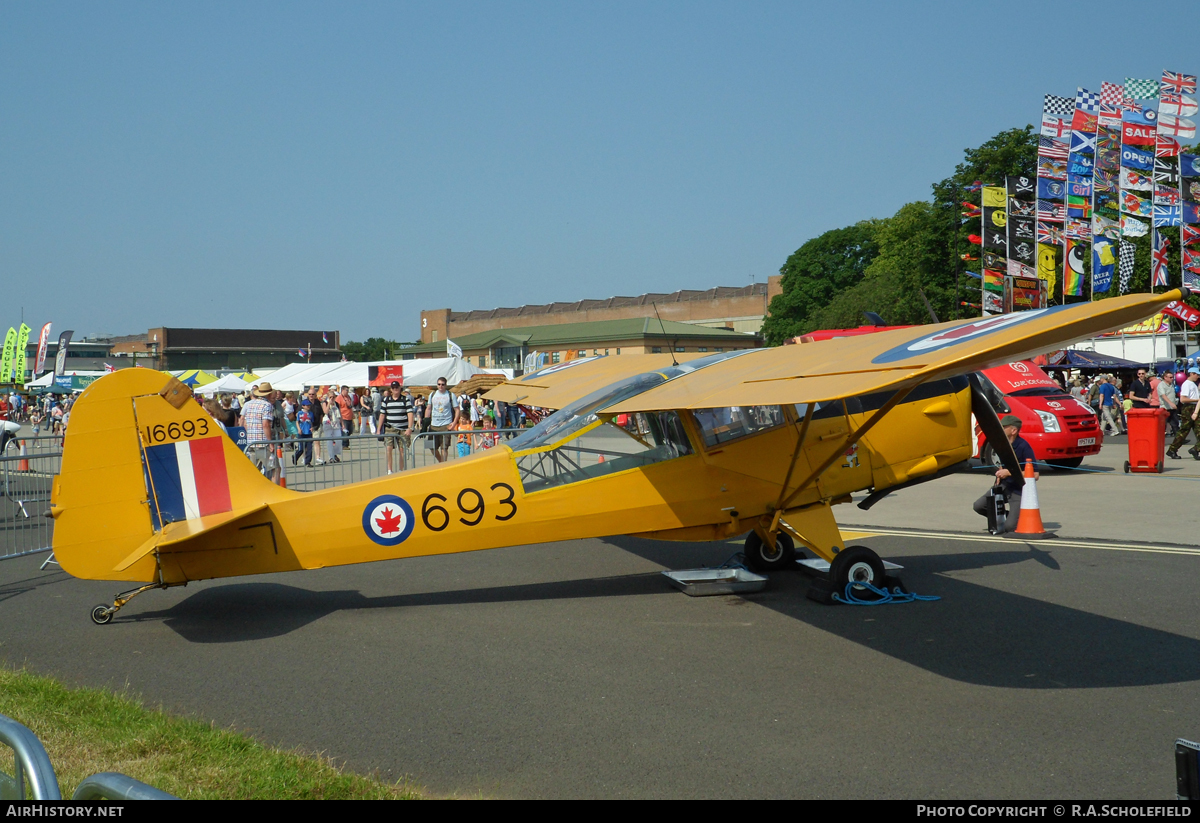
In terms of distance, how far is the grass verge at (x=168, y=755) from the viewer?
4.02 meters

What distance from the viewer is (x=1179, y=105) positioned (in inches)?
1212

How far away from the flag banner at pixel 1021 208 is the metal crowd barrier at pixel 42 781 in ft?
110

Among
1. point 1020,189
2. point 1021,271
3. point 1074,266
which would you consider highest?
point 1020,189

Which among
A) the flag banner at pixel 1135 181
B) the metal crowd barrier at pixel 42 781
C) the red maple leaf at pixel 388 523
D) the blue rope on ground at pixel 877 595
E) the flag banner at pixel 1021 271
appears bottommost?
the blue rope on ground at pixel 877 595

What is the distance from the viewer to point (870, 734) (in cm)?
472

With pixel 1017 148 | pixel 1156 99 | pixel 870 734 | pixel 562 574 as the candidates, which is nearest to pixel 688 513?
pixel 562 574

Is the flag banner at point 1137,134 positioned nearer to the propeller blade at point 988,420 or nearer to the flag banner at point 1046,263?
the flag banner at point 1046,263

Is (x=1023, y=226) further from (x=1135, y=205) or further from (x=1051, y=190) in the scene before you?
(x=1135, y=205)

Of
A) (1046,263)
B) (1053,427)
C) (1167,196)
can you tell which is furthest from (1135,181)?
(1053,427)

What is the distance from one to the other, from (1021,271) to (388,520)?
95.0 ft

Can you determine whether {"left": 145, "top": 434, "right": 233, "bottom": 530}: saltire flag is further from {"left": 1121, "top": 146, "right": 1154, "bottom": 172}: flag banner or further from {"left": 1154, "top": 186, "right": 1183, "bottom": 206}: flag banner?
{"left": 1154, "top": 186, "right": 1183, "bottom": 206}: flag banner

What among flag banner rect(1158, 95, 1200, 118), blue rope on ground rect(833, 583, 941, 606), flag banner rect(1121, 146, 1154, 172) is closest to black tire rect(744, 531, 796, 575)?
blue rope on ground rect(833, 583, 941, 606)

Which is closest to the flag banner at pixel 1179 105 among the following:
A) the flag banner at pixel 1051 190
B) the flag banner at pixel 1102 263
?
the flag banner at pixel 1051 190
